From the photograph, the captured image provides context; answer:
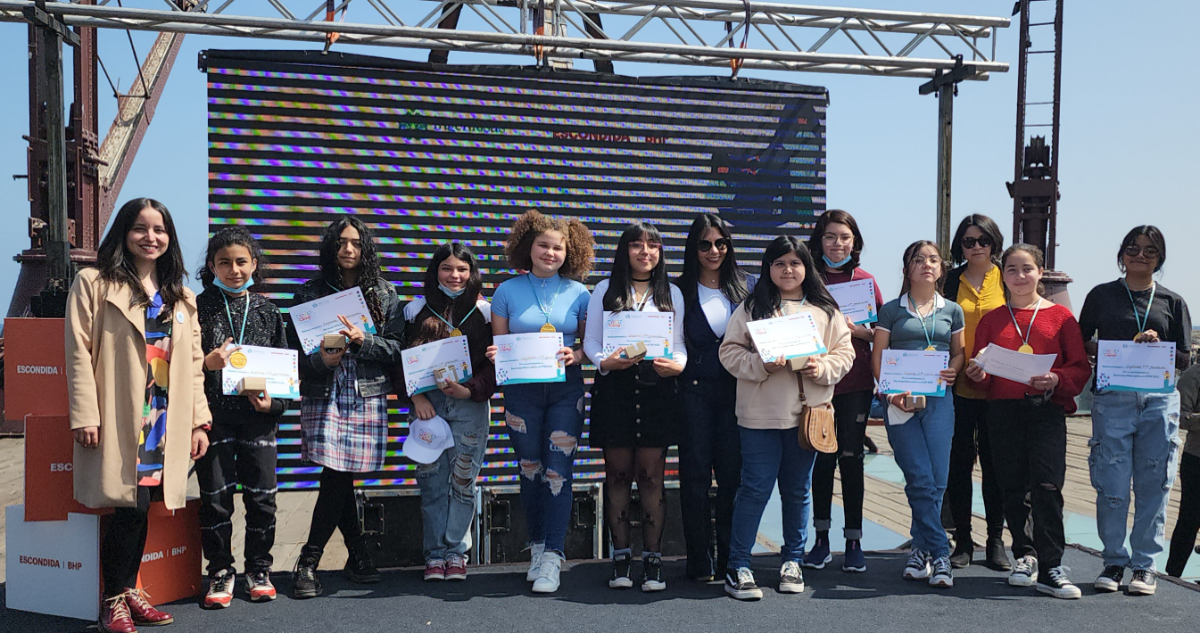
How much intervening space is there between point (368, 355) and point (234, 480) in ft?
2.41

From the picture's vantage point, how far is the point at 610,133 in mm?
5070

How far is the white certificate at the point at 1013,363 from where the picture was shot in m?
3.32

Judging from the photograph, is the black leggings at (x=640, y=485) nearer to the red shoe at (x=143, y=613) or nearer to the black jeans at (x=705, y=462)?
the black jeans at (x=705, y=462)

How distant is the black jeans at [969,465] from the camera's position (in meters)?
3.80

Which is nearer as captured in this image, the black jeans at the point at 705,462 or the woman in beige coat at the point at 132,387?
the woman in beige coat at the point at 132,387

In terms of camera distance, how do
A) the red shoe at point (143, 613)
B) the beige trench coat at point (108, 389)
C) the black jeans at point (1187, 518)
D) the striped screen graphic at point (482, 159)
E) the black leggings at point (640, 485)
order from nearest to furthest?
the beige trench coat at point (108, 389) < the red shoe at point (143, 613) < the black leggings at point (640, 485) < the black jeans at point (1187, 518) < the striped screen graphic at point (482, 159)

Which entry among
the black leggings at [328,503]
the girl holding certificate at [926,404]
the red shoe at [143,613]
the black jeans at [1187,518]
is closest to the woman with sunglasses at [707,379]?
the girl holding certificate at [926,404]

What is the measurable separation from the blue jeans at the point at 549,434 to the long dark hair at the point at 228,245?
116 centimetres

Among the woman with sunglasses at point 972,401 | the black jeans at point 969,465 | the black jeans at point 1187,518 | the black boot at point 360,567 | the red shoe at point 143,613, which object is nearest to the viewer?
the red shoe at point 143,613

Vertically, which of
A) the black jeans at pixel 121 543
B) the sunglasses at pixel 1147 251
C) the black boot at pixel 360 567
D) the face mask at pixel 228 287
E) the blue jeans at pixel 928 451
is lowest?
the black boot at pixel 360 567

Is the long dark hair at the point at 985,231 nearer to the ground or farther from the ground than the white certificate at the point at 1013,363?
farther from the ground

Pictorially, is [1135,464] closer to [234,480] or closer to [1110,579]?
[1110,579]

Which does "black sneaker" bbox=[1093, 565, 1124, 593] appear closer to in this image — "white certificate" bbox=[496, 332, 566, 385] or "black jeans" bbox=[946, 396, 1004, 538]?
"black jeans" bbox=[946, 396, 1004, 538]

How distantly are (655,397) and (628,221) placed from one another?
208cm
